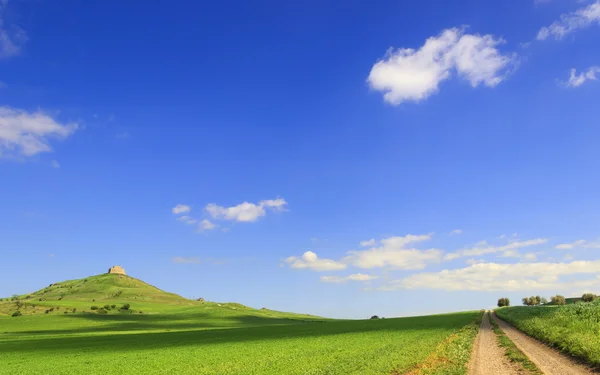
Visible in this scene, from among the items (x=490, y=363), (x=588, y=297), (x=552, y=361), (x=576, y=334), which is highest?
(x=576, y=334)

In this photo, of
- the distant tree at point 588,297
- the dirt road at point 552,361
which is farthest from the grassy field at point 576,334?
the distant tree at point 588,297

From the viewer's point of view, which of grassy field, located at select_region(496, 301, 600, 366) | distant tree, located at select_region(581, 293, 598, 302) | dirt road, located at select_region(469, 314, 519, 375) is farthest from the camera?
distant tree, located at select_region(581, 293, 598, 302)

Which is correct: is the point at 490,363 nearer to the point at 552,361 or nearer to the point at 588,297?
the point at 552,361

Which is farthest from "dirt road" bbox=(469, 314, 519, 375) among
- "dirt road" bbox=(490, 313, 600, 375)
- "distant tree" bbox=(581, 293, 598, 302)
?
"distant tree" bbox=(581, 293, 598, 302)

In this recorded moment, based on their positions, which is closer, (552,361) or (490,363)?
(552,361)

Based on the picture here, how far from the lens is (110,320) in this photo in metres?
163

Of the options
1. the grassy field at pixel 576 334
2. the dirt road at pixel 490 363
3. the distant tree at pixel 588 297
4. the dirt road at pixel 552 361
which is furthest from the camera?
the distant tree at pixel 588 297

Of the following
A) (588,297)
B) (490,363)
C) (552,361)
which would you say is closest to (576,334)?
(552,361)

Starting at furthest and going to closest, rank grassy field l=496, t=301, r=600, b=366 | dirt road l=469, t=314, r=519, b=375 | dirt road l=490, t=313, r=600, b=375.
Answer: grassy field l=496, t=301, r=600, b=366
dirt road l=469, t=314, r=519, b=375
dirt road l=490, t=313, r=600, b=375

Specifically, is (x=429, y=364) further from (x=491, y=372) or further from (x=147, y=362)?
(x=147, y=362)

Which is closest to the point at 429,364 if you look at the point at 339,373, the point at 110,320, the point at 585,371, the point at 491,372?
the point at 491,372

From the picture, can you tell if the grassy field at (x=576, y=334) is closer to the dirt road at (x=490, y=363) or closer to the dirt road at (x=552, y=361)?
the dirt road at (x=552, y=361)

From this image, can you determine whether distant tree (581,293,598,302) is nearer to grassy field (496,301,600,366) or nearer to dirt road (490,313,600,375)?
grassy field (496,301,600,366)

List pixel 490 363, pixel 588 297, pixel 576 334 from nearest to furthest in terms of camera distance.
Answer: pixel 490 363, pixel 576 334, pixel 588 297
